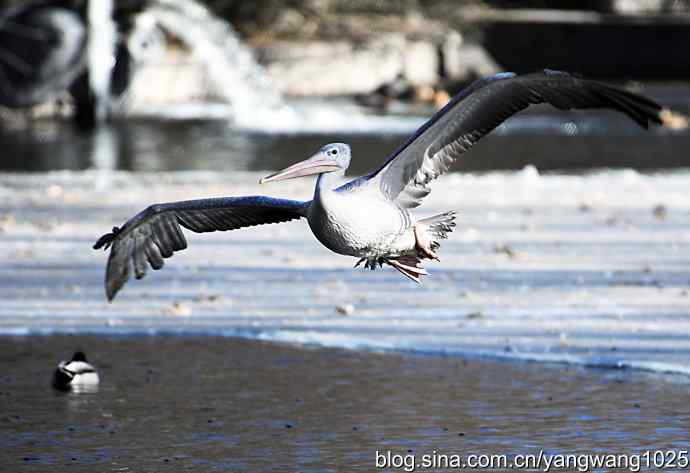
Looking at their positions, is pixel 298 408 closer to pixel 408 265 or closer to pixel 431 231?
pixel 408 265

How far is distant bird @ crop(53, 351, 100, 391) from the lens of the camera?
7.75 metres

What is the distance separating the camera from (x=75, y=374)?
7758 millimetres

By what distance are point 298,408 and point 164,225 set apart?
105 centimetres

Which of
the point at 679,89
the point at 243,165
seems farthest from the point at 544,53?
the point at 243,165

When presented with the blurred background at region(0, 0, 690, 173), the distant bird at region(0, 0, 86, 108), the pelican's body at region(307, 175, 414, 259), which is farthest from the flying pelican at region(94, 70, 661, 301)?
the distant bird at region(0, 0, 86, 108)

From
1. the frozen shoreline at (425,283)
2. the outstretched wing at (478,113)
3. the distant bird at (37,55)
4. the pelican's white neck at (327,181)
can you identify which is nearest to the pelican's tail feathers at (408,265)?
the outstretched wing at (478,113)

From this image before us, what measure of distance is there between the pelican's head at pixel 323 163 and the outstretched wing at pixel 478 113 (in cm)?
29

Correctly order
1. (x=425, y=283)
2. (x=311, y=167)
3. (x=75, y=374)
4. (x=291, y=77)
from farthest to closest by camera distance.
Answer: (x=291, y=77) < (x=425, y=283) < (x=75, y=374) < (x=311, y=167)

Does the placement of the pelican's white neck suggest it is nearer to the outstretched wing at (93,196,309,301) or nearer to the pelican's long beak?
the pelican's long beak

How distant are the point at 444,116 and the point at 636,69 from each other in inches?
1155

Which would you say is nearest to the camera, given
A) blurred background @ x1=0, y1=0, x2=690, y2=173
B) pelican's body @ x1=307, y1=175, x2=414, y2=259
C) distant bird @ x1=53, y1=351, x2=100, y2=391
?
pelican's body @ x1=307, y1=175, x2=414, y2=259

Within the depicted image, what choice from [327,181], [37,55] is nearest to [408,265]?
[327,181]

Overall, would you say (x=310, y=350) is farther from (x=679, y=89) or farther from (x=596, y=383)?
(x=679, y=89)

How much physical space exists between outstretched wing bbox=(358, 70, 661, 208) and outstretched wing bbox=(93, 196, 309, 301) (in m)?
0.47
